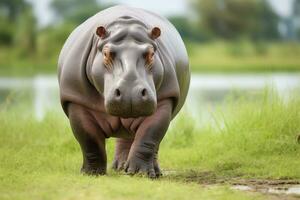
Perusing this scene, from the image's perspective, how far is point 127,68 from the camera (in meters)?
5.98

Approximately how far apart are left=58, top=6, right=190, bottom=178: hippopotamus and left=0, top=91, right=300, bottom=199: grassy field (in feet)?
0.97

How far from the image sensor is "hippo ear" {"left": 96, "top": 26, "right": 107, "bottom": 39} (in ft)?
20.9

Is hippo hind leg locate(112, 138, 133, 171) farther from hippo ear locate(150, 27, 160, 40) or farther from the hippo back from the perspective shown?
hippo ear locate(150, 27, 160, 40)

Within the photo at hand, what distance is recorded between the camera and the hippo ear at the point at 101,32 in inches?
251

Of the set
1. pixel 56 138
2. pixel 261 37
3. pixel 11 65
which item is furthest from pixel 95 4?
pixel 56 138

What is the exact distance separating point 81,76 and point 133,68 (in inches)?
31.3

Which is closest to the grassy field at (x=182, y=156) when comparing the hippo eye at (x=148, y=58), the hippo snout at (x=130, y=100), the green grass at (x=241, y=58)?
the hippo snout at (x=130, y=100)

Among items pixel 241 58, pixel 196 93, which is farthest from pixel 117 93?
pixel 241 58

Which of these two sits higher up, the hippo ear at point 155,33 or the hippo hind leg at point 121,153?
the hippo ear at point 155,33

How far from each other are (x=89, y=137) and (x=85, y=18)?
55113 mm

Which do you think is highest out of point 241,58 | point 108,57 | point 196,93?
point 241,58

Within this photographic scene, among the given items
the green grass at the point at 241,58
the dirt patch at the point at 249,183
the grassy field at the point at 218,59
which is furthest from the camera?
the green grass at the point at 241,58

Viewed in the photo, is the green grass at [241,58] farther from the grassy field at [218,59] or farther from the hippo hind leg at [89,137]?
the hippo hind leg at [89,137]

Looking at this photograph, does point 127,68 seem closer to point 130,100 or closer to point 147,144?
point 130,100
